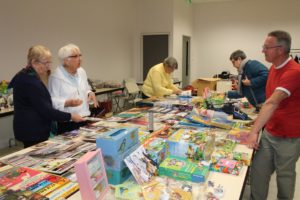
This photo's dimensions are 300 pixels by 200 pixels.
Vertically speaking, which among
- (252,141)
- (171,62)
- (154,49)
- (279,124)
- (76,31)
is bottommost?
(252,141)

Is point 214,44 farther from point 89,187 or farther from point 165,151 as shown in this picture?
point 89,187

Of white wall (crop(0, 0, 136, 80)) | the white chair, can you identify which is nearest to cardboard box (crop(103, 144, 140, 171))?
white wall (crop(0, 0, 136, 80))

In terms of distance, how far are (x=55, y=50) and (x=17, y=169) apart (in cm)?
401

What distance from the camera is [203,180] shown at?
54.9 inches

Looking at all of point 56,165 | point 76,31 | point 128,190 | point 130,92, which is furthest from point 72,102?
point 130,92

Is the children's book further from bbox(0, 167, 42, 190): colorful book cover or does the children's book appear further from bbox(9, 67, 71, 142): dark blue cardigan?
bbox(9, 67, 71, 142): dark blue cardigan

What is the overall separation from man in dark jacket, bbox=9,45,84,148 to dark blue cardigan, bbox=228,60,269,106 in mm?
2048

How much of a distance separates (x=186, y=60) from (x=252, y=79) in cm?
572

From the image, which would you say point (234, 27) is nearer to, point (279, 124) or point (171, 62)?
point (171, 62)

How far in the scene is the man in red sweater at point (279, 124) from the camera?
5.90 feet

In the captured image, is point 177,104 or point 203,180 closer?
point 203,180

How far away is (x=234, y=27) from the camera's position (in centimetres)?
832

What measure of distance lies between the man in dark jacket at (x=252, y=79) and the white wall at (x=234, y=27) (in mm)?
5387

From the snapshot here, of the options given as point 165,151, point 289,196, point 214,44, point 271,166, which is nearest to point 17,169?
point 165,151
